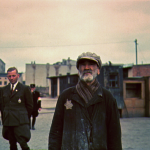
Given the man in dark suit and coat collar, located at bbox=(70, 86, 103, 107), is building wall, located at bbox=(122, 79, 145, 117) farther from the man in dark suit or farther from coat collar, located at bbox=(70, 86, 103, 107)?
coat collar, located at bbox=(70, 86, 103, 107)

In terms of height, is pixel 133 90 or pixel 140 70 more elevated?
pixel 140 70

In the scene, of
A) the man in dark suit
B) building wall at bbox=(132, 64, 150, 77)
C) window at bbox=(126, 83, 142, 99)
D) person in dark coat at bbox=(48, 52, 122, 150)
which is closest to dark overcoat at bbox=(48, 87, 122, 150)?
person in dark coat at bbox=(48, 52, 122, 150)

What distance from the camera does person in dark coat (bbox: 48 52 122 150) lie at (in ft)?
8.01

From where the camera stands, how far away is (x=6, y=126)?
5.25 metres

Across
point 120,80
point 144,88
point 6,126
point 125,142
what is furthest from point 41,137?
point 144,88

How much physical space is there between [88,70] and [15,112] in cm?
315

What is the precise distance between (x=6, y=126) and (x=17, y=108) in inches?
16.6

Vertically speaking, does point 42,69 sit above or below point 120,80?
above

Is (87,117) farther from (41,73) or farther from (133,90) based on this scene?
(41,73)

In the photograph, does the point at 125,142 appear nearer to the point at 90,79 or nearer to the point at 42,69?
the point at 90,79

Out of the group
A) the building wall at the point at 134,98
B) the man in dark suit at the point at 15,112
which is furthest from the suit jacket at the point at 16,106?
the building wall at the point at 134,98

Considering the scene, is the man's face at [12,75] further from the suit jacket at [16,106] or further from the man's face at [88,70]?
the man's face at [88,70]

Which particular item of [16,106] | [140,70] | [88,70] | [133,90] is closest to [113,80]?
[133,90]

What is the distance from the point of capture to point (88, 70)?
8.34ft
